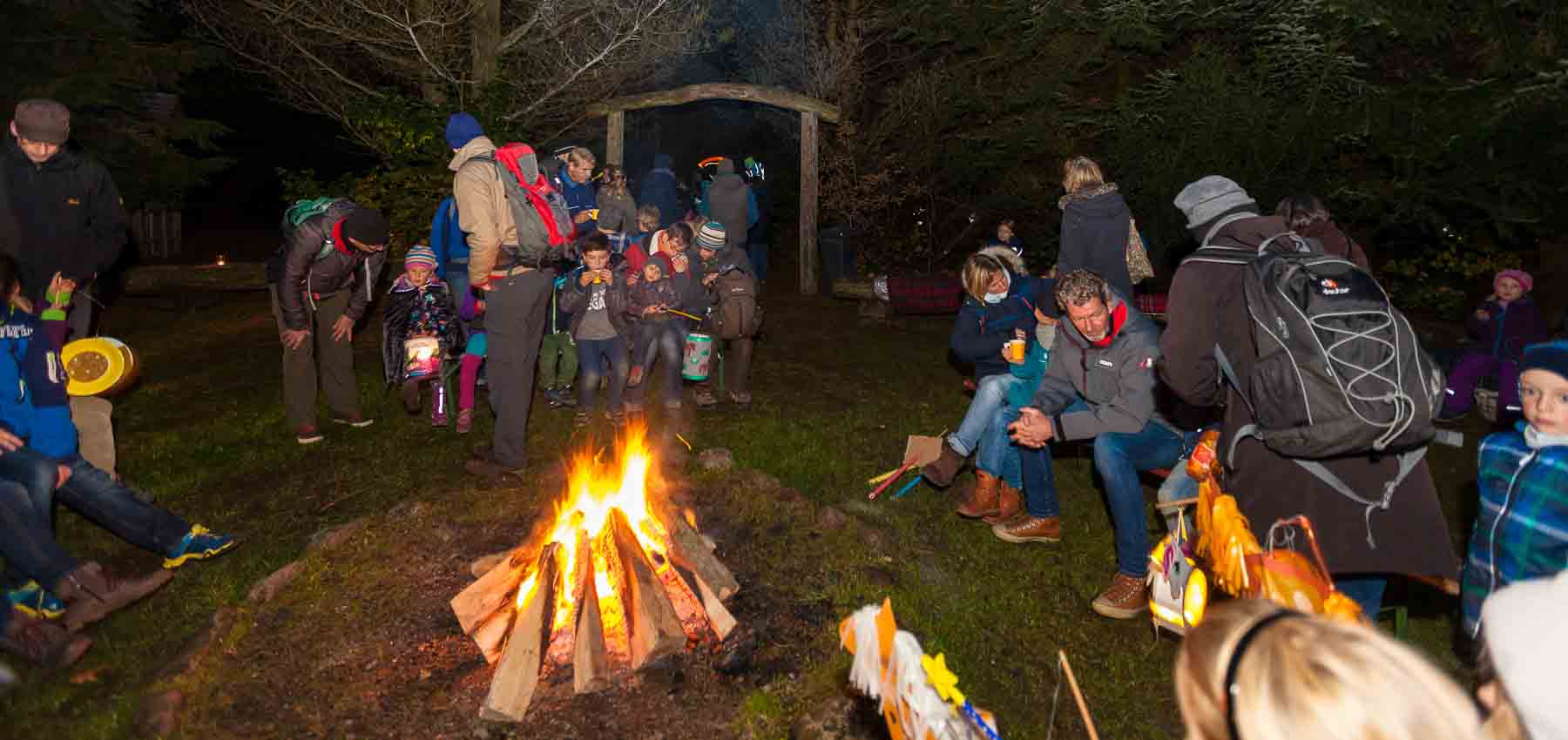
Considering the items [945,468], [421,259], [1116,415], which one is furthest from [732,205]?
[1116,415]

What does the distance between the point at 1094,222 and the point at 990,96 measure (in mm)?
9102

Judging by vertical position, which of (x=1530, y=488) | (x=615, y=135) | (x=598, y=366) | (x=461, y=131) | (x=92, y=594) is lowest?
(x=92, y=594)

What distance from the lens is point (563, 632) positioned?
4.27m

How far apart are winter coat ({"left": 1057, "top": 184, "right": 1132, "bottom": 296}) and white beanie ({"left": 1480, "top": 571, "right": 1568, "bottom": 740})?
4729 millimetres

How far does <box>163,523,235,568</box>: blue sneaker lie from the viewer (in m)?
5.12

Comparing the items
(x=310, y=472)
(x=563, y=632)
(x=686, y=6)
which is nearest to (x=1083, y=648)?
(x=563, y=632)

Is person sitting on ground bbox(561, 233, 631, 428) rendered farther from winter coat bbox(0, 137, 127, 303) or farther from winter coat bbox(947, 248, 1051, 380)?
winter coat bbox(0, 137, 127, 303)

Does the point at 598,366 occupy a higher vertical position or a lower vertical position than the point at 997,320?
lower

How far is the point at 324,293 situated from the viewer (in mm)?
6863

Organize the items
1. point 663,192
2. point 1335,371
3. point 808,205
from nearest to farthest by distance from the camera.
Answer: point 1335,371 < point 663,192 < point 808,205

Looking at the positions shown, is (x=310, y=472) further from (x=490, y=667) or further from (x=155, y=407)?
(x=490, y=667)

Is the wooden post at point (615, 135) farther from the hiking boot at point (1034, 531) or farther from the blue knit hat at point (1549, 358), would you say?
the blue knit hat at point (1549, 358)

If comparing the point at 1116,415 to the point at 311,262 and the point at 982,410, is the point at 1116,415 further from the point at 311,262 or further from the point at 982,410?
the point at 311,262

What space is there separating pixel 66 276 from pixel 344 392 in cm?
192
